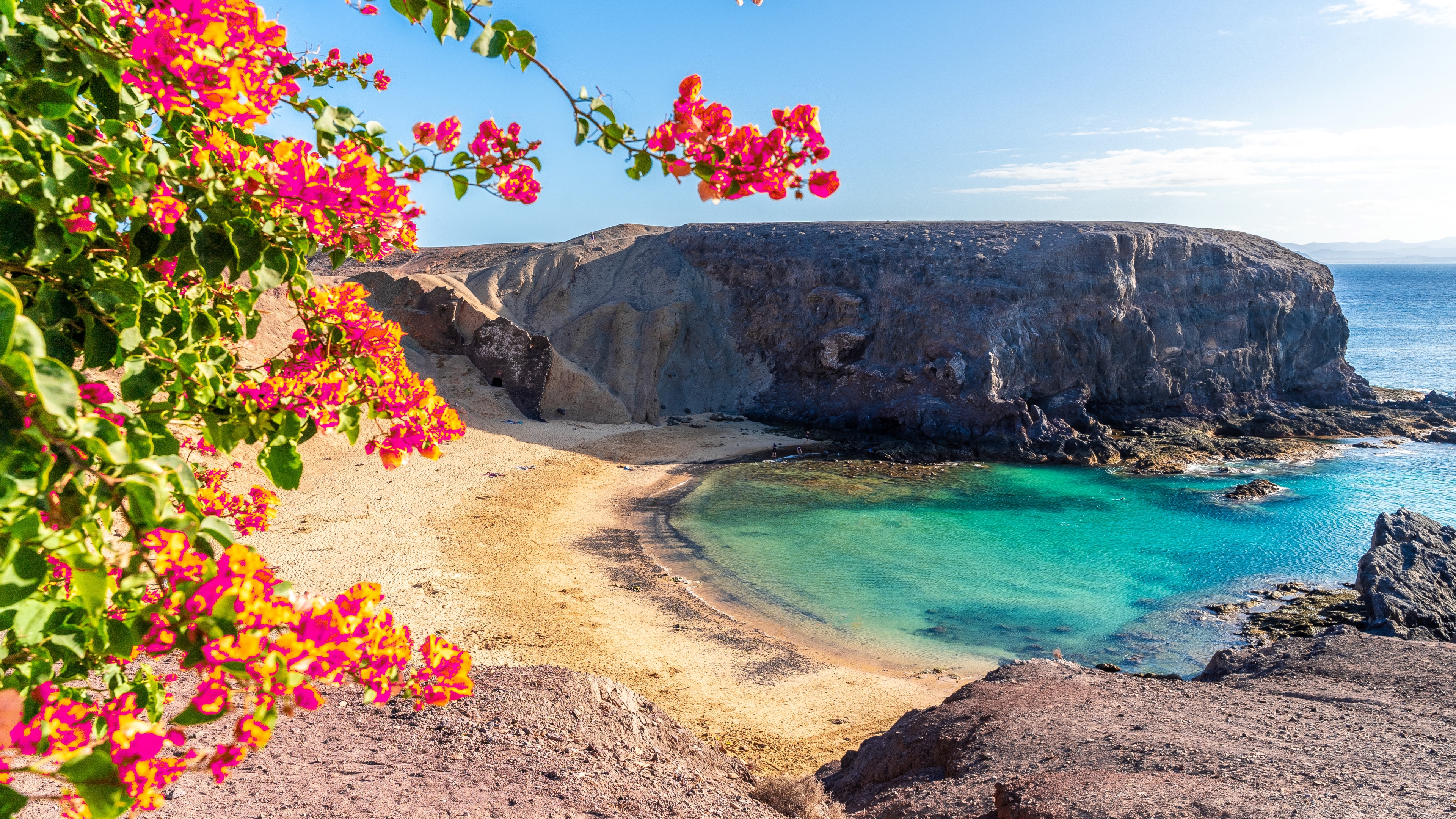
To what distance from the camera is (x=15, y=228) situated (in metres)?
2.17

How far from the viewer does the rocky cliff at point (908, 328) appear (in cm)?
3269

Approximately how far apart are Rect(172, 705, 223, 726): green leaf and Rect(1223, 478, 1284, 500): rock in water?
3111 cm

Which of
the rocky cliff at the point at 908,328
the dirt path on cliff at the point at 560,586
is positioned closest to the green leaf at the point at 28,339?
the dirt path on cliff at the point at 560,586

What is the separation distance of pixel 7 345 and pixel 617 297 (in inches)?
1484

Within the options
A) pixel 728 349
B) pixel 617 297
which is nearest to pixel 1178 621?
pixel 728 349

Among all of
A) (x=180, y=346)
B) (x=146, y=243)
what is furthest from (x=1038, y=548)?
(x=146, y=243)

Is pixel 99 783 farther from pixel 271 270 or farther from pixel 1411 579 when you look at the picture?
pixel 1411 579

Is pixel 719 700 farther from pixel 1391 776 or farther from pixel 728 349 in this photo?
pixel 728 349

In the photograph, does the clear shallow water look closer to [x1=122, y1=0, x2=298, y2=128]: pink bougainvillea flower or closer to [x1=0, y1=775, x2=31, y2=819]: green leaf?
[x1=122, y1=0, x2=298, y2=128]: pink bougainvillea flower

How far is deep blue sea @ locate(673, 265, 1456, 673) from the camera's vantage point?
16.8 m

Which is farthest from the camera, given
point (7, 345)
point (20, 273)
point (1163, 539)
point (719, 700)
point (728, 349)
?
point (728, 349)

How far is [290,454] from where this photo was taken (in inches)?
111

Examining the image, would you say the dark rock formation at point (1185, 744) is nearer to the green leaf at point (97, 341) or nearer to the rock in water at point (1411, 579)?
the rock in water at point (1411, 579)

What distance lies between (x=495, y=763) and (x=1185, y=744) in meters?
6.59
